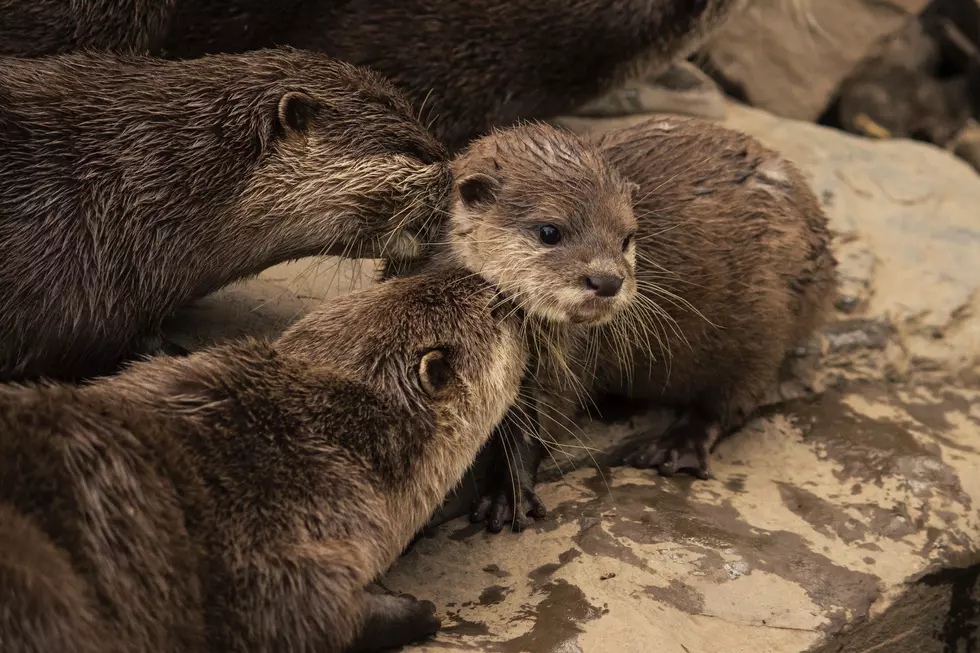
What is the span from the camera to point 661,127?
3984mm

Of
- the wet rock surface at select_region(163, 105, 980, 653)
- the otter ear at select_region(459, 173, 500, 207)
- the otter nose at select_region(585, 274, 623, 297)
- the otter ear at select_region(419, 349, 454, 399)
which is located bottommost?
the wet rock surface at select_region(163, 105, 980, 653)

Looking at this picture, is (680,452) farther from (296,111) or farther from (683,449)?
(296,111)

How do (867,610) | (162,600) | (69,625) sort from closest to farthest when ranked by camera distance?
(69,625) → (162,600) → (867,610)

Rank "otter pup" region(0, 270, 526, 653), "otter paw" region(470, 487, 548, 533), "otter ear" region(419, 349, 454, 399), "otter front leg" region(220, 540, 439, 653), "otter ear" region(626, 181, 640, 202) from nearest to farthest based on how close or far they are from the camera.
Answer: "otter pup" region(0, 270, 526, 653)
"otter front leg" region(220, 540, 439, 653)
"otter ear" region(419, 349, 454, 399)
"otter paw" region(470, 487, 548, 533)
"otter ear" region(626, 181, 640, 202)

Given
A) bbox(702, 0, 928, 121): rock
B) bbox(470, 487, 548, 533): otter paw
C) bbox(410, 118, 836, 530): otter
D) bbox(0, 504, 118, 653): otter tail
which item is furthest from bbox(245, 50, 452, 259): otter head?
bbox(702, 0, 928, 121): rock

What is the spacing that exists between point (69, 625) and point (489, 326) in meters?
1.19

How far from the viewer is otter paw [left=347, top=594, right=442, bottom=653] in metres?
2.66

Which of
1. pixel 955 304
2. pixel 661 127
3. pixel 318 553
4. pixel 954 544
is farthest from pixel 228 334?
pixel 955 304

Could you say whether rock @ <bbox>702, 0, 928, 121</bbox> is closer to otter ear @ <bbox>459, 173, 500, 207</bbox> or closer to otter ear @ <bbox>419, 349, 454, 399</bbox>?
otter ear @ <bbox>459, 173, 500, 207</bbox>

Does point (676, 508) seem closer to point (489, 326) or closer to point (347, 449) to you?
point (489, 326)

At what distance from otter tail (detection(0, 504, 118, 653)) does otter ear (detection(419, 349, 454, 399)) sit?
85 centimetres

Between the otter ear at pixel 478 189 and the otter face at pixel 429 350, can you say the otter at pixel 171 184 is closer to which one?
the otter ear at pixel 478 189

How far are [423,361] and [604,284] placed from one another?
0.53 m

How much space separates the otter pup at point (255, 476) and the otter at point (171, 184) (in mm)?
404
